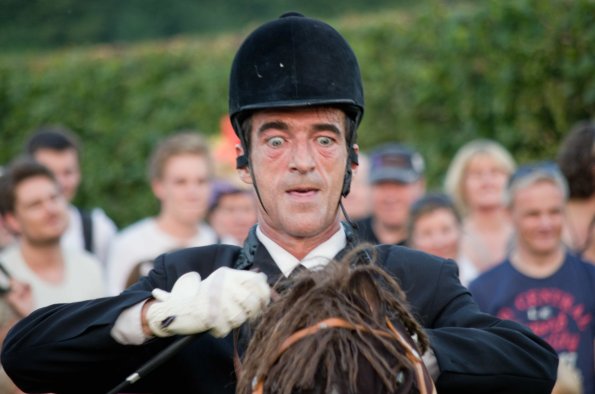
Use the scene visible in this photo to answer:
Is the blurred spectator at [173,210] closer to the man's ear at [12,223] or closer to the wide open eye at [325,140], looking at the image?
the man's ear at [12,223]

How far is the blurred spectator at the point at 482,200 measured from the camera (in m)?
8.30

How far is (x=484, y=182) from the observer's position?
8516 mm

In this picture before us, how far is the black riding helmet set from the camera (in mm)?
3662

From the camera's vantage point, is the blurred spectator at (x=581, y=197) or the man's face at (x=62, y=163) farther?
the man's face at (x=62, y=163)

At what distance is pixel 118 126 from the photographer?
1503 centimetres

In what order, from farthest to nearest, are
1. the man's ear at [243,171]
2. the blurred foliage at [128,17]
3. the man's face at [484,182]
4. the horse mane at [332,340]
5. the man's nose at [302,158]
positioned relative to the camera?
the blurred foliage at [128,17], the man's face at [484,182], the man's ear at [243,171], the man's nose at [302,158], the horse mane at [332,340]

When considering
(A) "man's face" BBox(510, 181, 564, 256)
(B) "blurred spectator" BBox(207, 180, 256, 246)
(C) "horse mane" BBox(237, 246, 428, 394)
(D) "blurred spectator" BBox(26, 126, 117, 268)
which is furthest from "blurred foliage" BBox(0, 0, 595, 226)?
(C) "horse mane" BBox(237, 246, 428, 394)

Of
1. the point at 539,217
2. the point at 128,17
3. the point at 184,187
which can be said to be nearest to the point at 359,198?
the point at 184,187

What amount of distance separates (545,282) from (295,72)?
3.51m

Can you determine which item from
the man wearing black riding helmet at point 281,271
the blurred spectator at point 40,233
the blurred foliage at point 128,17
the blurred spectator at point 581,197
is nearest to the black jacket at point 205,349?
the man wearing black riding helmet at point 281,271

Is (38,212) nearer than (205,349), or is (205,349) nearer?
(205,349)

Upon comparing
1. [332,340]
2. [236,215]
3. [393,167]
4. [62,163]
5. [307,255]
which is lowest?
[236,215]

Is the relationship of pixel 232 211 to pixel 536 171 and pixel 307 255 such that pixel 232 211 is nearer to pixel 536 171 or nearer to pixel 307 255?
pixel 536 171

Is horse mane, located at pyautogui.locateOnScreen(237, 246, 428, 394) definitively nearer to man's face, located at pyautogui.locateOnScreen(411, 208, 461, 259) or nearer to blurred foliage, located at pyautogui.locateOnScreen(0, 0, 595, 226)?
man's face, located at pyautogui.locateOnScreen(411, 208, 461, 259)
